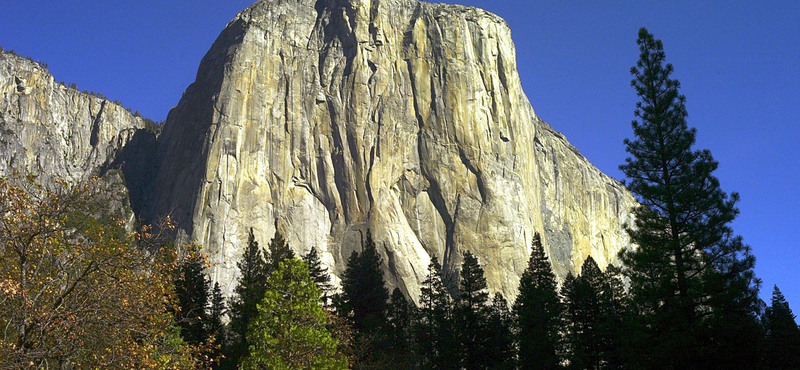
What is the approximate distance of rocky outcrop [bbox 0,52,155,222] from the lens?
122688 millimetres

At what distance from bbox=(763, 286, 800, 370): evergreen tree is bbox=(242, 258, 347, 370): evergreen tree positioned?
25339 millimetres

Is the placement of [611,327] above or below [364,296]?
below

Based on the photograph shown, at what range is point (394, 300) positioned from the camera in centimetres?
5444

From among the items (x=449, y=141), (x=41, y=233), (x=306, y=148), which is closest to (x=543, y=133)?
(x=449, y=141)

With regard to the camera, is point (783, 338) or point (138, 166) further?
point (138, 166)

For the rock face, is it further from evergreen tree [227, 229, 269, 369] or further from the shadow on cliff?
evergreen tree [227, 229, 269, 369]

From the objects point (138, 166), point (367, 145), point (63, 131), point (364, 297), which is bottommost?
point (364, 297)

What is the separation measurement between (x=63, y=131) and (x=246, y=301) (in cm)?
10717

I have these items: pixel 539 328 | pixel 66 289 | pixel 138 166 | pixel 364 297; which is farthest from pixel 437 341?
pixel 138 166

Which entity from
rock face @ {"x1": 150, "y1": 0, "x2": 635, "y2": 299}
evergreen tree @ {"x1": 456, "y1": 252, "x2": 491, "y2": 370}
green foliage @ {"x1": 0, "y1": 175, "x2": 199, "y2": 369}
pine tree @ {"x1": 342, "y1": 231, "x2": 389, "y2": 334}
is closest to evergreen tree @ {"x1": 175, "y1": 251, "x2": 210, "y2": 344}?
→ pine tree @ {"x1": 342, "y1": 231, "x2": 389, "y2": 334}

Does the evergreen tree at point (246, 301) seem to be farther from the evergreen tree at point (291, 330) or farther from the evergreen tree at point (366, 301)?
the evergreen tree at point (291, 330)

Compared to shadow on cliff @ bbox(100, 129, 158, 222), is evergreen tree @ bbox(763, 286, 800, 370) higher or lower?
lower

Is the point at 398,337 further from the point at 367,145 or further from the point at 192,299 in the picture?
the point at 367,145

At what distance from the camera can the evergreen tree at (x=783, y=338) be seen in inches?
1676
